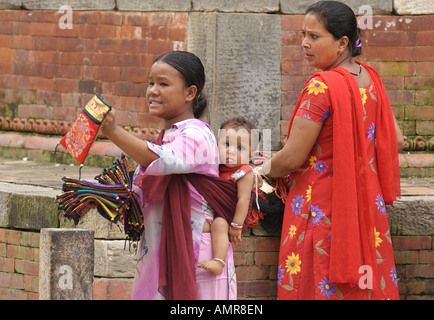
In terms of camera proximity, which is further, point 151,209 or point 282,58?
point 282,58

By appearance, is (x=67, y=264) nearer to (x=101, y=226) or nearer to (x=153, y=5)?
(x=101, y=226)

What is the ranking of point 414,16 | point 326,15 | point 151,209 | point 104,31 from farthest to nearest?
point 104,31 < point 414,16 < point 326,15 < point 151,209

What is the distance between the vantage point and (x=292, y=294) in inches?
145

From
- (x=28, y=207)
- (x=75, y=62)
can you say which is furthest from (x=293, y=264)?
(x=75, y=62)

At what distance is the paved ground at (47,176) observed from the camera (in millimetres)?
5598

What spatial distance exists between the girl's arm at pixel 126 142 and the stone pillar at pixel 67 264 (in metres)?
0.46

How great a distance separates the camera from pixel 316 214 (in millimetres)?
3629

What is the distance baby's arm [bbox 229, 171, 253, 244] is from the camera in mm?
3426

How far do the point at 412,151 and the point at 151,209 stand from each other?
381cm

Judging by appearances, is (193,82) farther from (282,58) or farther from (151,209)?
(282,58)

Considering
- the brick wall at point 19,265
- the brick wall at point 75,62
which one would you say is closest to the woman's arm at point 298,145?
the brick wall at point 19,265

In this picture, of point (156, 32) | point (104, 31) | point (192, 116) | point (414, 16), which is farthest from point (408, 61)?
point (192, 116)

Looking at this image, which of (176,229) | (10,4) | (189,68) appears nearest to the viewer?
A: (176,229)

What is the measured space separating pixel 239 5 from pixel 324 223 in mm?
3239
